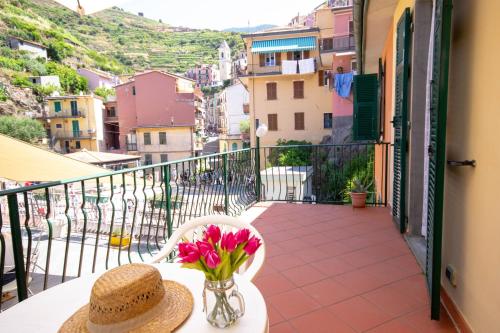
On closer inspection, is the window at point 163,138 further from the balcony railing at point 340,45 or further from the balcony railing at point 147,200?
the balcony railing at point 147,200

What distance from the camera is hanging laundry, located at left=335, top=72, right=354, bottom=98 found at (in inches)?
758

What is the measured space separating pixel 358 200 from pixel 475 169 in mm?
3139

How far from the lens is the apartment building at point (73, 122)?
30969 mm

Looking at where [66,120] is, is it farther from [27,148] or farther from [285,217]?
[285,217]

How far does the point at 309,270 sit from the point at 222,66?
78.2 metres

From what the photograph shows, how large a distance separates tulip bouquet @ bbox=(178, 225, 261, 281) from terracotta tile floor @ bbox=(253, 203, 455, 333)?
4.32 feet

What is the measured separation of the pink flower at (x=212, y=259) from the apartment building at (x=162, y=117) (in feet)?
94.2

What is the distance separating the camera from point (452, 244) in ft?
6.70

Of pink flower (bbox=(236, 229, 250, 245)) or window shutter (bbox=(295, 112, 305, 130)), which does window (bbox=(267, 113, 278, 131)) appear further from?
pink flower (bbox=(236, 229, 250, 245))

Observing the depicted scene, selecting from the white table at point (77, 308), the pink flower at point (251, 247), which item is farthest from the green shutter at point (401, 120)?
the pink flower at point (251, 247)

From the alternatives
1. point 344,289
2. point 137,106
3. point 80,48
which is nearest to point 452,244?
point 344,289

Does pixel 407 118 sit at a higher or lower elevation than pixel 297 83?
lower

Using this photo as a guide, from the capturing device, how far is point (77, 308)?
1.13 m

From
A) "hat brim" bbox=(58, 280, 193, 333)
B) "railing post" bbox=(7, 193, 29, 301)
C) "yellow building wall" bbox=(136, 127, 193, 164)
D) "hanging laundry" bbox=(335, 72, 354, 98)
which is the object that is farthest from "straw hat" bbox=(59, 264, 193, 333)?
"yellow building wall" bbox=(136, 127, 193, 164)
